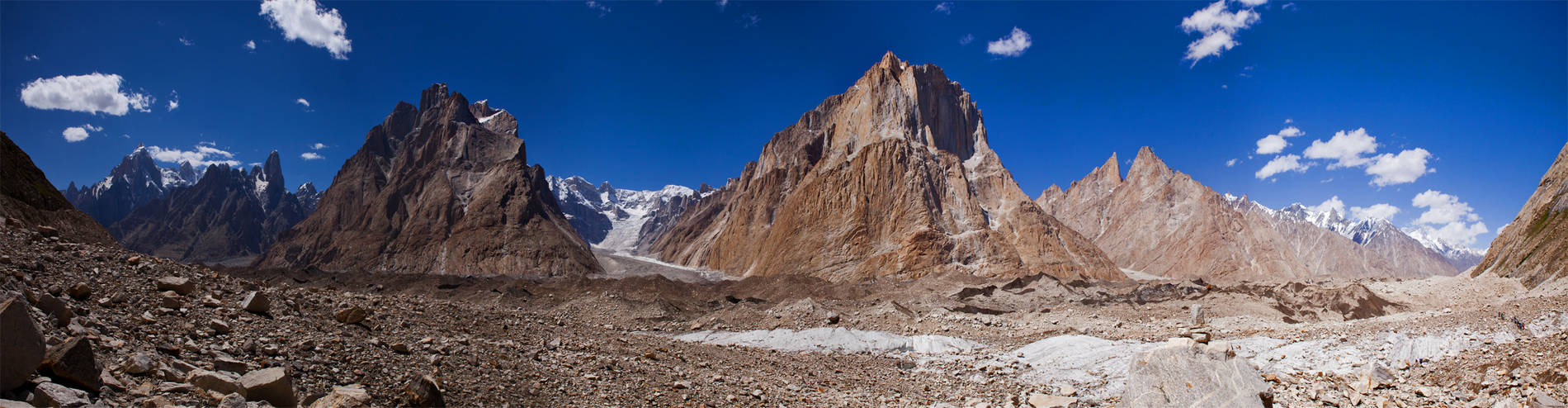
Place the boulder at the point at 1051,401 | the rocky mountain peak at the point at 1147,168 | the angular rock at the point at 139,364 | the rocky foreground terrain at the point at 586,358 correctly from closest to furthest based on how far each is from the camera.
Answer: the angular rock at the point at 139,364, the rocky foreground terrain at the point at 586,358, the boulder at the point at 1051,401, the rocky mountain peak at the point at 1147,168

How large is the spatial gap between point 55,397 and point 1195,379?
11.8m

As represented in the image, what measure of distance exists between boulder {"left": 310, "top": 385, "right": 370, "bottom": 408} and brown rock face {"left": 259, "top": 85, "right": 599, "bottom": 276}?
88381 mm

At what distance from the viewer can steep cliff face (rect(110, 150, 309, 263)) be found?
6201 inches

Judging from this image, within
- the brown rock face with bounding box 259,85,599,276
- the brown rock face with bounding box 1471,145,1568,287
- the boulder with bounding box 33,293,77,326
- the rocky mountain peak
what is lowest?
the boulder with bounding box 33,293,77,326

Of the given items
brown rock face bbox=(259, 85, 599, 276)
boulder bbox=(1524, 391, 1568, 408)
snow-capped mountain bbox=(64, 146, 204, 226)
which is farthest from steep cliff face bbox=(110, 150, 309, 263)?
boulder bbox=(1524, 391, 1568, 408)

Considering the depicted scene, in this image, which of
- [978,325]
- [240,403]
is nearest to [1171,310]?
[978,325]

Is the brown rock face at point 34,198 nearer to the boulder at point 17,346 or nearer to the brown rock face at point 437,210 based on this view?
the boulder at point 17,346

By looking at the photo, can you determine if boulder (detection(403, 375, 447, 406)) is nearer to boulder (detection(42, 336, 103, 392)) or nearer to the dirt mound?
boulder (detection(42, 336, 103, 392))

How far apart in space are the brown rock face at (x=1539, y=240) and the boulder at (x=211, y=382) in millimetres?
44332

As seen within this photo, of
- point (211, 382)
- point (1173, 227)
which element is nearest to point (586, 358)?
point (211, 382)

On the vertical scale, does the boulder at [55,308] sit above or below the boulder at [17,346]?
above

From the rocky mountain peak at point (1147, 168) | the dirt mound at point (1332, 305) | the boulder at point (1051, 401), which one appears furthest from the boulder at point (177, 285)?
the rocky mountain peak at point (1147, 168)

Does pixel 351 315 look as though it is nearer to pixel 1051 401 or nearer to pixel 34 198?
pixel 1051 401

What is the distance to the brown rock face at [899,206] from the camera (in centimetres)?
8294
